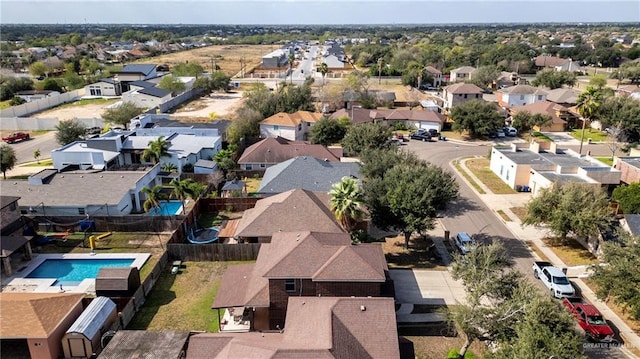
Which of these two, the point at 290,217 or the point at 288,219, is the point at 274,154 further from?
the point at 288,219

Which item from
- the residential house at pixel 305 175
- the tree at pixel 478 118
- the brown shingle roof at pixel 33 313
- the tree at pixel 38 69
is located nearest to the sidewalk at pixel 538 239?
the tree at pixel 478 118

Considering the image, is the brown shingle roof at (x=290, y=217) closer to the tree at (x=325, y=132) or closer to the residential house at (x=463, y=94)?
the tree at (x=325, y=132)

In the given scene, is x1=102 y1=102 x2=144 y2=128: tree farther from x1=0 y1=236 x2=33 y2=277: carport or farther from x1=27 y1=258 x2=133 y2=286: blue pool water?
x1=27 y1=258 x2=133 y2=286: blue pool water

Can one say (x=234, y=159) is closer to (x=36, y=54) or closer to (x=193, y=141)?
(x=193, y=141)

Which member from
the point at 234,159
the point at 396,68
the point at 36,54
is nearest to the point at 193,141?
the point at 234,159

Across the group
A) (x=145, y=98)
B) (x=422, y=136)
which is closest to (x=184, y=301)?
(x=422, y=136)
